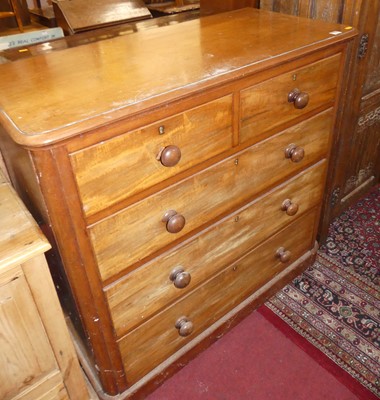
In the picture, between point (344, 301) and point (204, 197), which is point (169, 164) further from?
point (344, 301)

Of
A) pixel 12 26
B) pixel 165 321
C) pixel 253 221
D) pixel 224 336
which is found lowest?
pixel 224 336

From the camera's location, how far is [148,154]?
1.00m

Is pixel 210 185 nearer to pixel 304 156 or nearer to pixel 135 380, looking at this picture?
pixel 304 156

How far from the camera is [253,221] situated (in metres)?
1.45

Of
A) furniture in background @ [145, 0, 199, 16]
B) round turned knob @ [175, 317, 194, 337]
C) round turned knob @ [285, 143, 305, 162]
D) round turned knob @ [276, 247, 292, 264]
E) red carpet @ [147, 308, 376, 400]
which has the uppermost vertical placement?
furniture in background @ [145, 0, 199, 16]

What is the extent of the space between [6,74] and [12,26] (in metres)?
0.93

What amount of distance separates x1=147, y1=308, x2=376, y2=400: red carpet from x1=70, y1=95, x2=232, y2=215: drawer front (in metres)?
0.86

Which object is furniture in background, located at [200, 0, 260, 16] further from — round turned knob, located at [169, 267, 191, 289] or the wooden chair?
round turned knob, located at [169, 267, 191, 289]

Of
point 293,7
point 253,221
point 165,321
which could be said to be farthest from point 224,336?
point 293,7

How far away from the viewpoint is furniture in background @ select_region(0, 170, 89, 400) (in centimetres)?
94

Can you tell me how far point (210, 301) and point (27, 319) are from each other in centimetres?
67

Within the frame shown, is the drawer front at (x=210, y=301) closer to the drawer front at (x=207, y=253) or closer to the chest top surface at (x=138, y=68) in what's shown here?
the drawer front at (x=207, y=253)

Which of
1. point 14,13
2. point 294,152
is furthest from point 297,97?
point 14,13

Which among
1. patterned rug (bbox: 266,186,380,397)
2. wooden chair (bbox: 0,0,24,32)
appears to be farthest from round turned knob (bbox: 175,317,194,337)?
wooden chair (bbox: 0,0,24,32)
